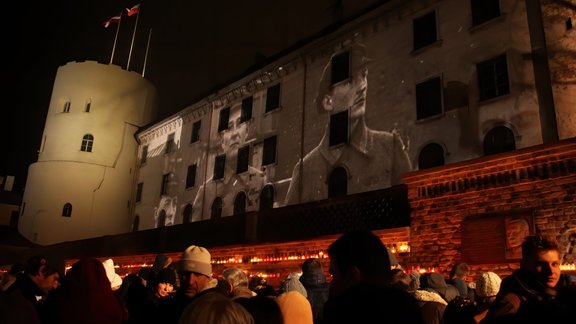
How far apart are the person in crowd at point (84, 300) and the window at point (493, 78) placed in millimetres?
15358

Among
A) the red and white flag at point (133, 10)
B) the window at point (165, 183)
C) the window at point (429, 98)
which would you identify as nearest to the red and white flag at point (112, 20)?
the red and white flag at point (133, 10)

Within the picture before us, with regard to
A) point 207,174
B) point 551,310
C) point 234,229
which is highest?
point 207,174

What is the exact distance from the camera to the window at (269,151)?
24277 mm

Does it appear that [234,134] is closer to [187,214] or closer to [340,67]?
[187,214]

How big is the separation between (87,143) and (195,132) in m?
10.6

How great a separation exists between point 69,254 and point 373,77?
21.1m

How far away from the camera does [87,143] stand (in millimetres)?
35594

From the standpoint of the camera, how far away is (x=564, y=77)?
14836 millimetres

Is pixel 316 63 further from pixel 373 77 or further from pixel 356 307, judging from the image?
pixel 356 307

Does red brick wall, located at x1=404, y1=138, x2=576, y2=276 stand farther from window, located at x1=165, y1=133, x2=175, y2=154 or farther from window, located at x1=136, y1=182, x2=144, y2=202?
window, located at x1=136, y1=182, x2=144, y2=202

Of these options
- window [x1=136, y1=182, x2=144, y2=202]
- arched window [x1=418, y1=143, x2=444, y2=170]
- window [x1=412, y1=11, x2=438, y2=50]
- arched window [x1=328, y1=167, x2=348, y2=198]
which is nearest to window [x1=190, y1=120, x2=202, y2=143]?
window [x1=136, y1=182, x2=144, y2=202]

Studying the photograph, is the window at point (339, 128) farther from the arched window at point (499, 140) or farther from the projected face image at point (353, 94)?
the arched window at point (499, 140)

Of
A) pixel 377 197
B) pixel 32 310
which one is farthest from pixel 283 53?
pixel 32 310

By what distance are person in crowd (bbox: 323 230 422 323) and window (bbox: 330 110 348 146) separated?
60.4 feet
